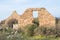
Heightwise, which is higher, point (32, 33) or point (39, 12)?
point (39, 12)

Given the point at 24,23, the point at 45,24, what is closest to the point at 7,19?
the point at 24,23

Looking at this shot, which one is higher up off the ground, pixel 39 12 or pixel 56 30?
pixel 39 12

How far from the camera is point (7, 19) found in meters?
39.6

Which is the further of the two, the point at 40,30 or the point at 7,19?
the point at 7,19

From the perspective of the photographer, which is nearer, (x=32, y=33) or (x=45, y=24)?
(x=32, y=33)

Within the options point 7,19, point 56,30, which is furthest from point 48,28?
point 7,19

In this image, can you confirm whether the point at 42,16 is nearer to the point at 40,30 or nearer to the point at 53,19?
the point at 53,19

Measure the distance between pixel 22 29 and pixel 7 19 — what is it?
4724 millimetres

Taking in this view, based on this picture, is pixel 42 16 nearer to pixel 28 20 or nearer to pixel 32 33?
pixel 28 20

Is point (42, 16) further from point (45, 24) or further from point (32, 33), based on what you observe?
point (32, 33)

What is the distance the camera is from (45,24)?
122 ft

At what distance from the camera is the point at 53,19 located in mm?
37500

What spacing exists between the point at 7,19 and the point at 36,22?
4.32 meters

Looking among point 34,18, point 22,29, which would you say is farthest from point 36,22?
point 22,29
